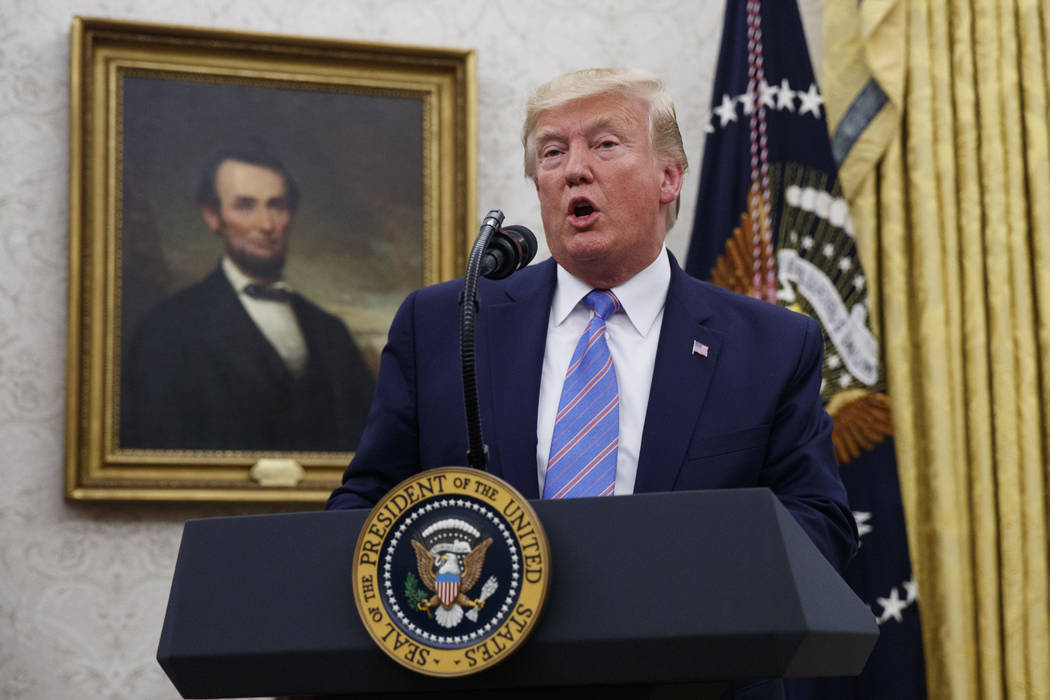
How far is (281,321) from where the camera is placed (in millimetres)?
3742

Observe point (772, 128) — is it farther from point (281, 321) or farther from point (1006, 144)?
point (281, 321)

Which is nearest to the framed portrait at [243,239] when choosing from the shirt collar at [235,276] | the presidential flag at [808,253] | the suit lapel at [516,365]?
the shirt collar at [235,276]

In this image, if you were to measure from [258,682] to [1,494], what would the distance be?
2.49 m

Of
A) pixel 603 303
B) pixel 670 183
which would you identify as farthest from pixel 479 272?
pixel 670 183

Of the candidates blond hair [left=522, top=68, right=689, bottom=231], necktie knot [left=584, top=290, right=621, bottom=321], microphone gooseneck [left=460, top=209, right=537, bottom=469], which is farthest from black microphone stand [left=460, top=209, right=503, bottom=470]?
blond hair [left=522, top=68, right=689, bottom=231]

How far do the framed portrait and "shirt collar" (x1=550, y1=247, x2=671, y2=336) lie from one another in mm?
1767

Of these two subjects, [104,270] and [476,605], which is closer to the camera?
[476,605]

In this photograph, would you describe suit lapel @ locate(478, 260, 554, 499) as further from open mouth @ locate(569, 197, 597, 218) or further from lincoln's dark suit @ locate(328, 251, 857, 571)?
open mouth @ locate(569, 197, 597, 218)

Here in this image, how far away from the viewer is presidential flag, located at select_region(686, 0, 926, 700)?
147 inches

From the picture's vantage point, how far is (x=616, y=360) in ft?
6.39

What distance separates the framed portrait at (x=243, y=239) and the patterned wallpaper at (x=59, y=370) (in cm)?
9

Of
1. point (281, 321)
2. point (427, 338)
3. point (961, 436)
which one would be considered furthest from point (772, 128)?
point (427, 338)

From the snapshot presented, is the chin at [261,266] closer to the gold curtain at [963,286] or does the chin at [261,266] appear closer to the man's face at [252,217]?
the man's face at [252,217]

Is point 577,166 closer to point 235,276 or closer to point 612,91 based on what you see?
point 612,91
